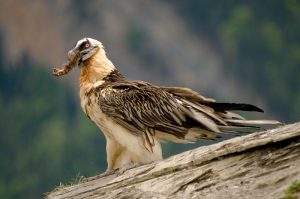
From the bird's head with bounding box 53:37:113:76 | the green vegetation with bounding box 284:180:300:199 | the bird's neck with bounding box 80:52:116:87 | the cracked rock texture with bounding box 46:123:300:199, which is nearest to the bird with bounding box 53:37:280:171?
the bird's neck with bounding box 80:52:116:87

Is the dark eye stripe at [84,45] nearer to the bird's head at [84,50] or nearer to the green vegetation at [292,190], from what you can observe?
the bird's head at [84,50]

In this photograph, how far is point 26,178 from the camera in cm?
7631

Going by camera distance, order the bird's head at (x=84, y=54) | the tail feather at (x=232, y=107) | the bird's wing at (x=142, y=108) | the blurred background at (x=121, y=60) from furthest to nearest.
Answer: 1. the blurred background at (x=121, y=60)
2. the bird's head at (x=84, y=54)
3. the bird's wing at (x=142, y=108)
4. the tail feather at (x=232, y=107)

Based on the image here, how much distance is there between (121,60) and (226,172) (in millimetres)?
75381

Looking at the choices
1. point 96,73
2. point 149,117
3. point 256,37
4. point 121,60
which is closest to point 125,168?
point 149,117

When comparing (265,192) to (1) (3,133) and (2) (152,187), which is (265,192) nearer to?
(2) (152,187)

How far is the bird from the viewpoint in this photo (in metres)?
14.4

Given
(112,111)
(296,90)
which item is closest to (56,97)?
(296,90)

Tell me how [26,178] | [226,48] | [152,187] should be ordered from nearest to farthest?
[152,187], [26,178], [226,48]

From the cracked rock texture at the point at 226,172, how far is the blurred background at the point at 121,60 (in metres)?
59.7

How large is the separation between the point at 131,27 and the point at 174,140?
81.1m

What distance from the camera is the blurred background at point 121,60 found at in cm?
8025

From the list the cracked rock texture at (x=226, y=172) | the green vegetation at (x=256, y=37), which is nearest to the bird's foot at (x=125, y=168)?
the cracked rock texture at (x=226, y=172)

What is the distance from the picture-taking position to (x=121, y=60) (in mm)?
87438
